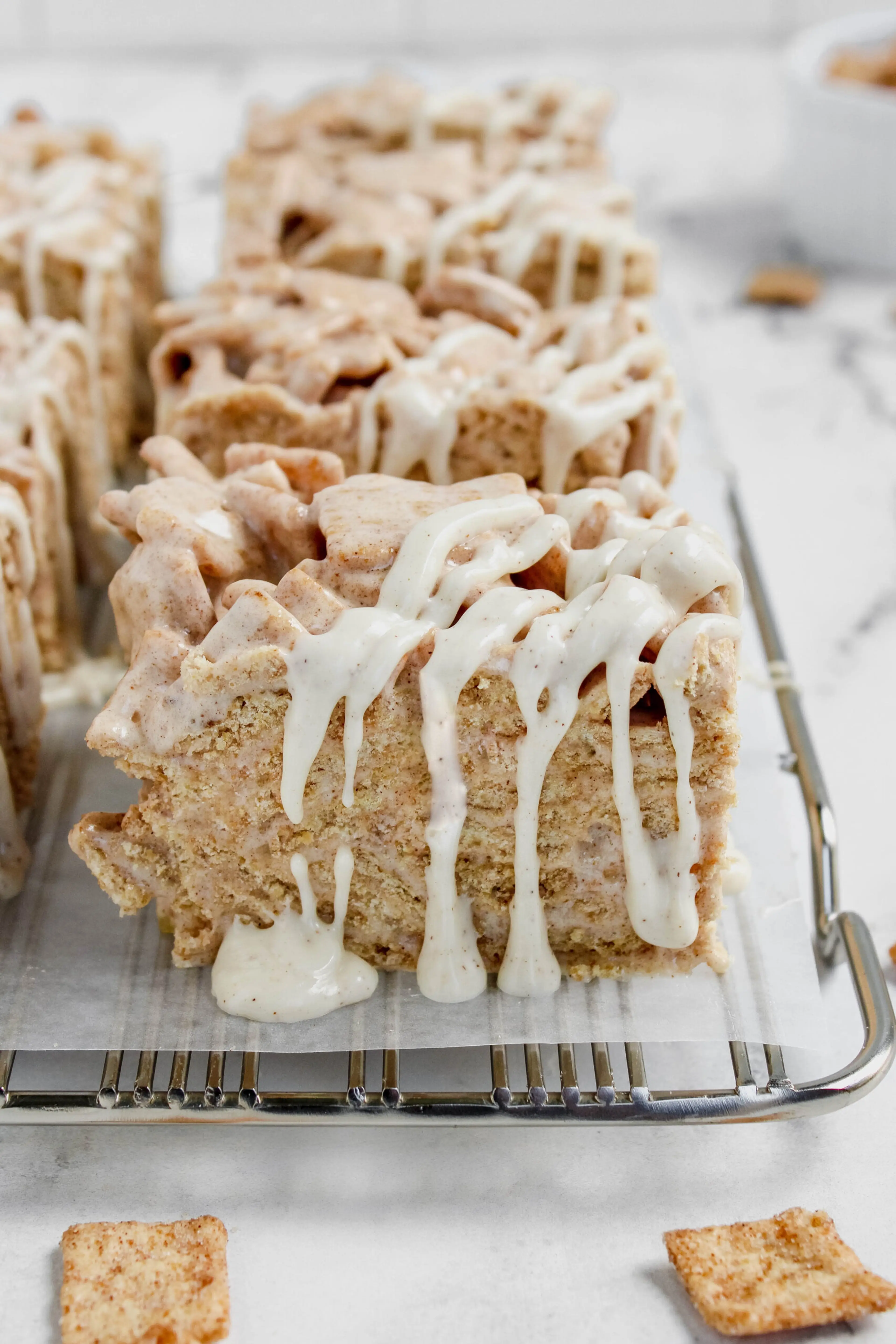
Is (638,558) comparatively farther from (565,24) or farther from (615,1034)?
(565,24)

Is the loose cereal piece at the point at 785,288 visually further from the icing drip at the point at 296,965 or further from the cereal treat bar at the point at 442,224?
the icing drip at the point at 296,965

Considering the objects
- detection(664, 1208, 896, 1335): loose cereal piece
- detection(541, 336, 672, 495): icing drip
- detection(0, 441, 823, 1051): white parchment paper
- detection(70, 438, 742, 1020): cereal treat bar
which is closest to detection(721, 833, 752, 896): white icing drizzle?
detection(0, 441, 823, 1051): white parchment paper

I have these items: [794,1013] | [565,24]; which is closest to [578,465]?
[794,1013]

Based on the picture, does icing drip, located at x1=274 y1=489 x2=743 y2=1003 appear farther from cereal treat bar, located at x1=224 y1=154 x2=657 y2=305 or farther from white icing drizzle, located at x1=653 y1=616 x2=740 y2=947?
cereal treat bar, located at x1=224 y1=154 x2=657 y2=305

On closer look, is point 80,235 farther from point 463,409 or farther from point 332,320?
point 463,409

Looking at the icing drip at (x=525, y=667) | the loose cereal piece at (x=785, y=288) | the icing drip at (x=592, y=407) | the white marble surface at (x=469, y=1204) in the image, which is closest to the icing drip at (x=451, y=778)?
the icing drip at (x=525, y=667)
